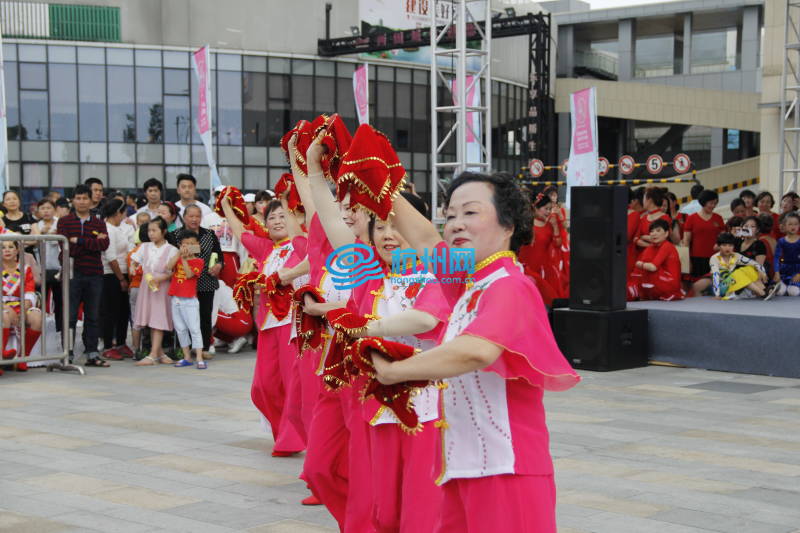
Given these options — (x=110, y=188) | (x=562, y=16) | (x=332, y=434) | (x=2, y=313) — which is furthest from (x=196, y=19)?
(x=332, y=434)

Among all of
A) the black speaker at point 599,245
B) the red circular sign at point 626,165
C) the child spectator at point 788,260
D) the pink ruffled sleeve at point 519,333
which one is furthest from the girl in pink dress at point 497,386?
the red circular sign at point 626,165

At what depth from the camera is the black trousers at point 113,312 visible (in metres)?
11.7

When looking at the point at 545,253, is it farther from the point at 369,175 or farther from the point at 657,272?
the point at 369,175

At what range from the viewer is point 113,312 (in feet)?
38.8

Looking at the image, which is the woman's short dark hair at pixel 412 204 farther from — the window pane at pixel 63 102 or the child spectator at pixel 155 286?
the window pane at pixel 63 102

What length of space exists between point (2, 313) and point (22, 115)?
25.0 m

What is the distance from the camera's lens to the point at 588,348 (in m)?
10.6

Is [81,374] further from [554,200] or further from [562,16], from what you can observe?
[562,16]

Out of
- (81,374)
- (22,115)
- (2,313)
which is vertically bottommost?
(81,374)

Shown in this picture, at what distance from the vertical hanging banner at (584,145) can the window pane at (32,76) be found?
22768mm

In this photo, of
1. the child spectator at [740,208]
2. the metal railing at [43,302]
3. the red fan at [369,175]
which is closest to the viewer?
the red fan at [369,175]

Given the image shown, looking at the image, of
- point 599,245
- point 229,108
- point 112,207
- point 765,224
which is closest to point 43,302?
point 112,207

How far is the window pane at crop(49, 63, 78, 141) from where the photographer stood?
1305 inches

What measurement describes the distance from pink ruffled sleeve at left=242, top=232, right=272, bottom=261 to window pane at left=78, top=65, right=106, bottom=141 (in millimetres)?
28653
